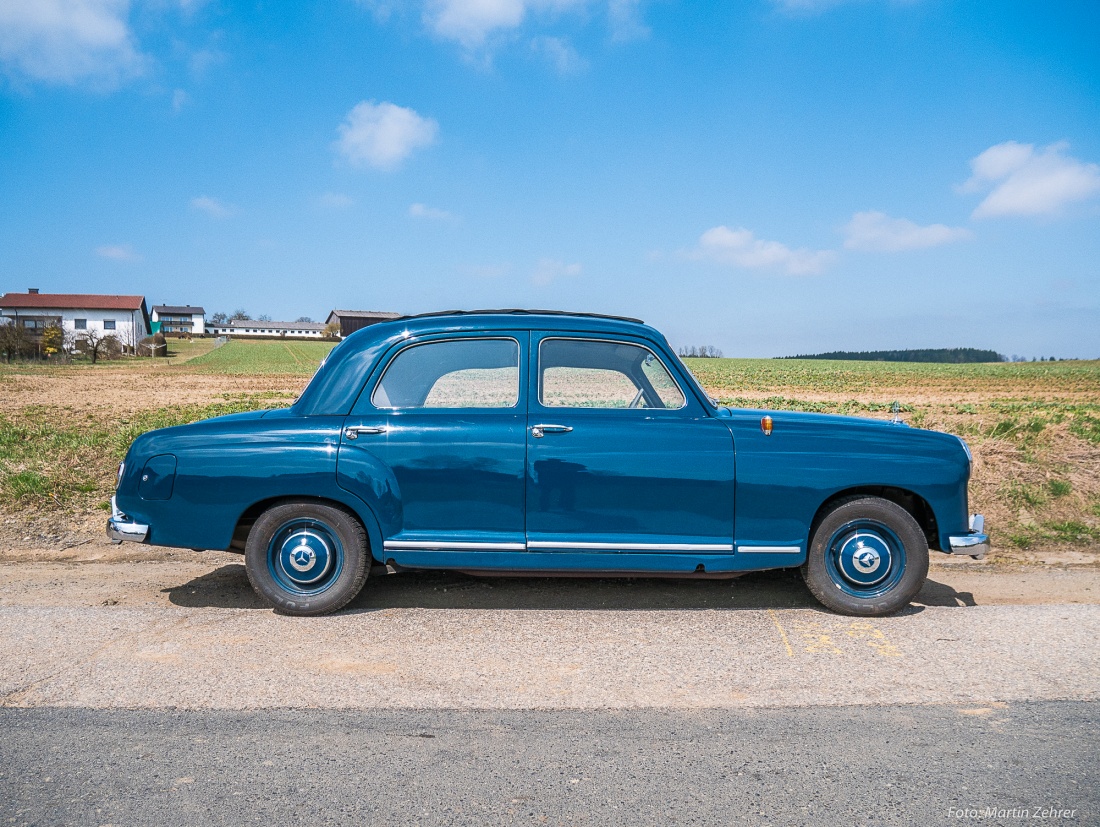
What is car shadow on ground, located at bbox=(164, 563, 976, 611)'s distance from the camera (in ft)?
15.5

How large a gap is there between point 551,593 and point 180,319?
16189cm

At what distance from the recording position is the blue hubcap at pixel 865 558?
4543mm

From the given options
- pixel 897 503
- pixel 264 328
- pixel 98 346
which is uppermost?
pixel 264 328

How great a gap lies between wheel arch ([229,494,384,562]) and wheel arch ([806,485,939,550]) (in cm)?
251

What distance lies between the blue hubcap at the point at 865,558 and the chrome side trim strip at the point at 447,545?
6.01 feet

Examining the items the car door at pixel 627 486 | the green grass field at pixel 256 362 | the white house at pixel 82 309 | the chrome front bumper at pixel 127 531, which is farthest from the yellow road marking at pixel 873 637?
the white house at pixel 82 309

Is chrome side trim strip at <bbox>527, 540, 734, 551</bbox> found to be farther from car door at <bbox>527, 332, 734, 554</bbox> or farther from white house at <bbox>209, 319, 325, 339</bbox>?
white house at <bbox>209, 319, 325, 339</bbox>

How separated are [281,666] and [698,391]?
2.69 metres

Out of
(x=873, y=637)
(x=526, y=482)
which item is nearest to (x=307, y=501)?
(x=526, y=482)

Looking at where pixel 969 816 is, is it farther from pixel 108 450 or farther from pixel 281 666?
pixel 108 450

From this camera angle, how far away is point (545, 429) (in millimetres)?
4430

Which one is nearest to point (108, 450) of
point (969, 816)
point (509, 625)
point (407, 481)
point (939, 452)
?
point (407, 481)

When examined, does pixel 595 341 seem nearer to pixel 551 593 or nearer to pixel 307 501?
pixel 551 593

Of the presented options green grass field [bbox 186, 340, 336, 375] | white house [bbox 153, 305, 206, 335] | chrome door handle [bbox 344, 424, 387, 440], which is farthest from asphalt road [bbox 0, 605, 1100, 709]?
white house [bbox 153, 305, 206, 335]
